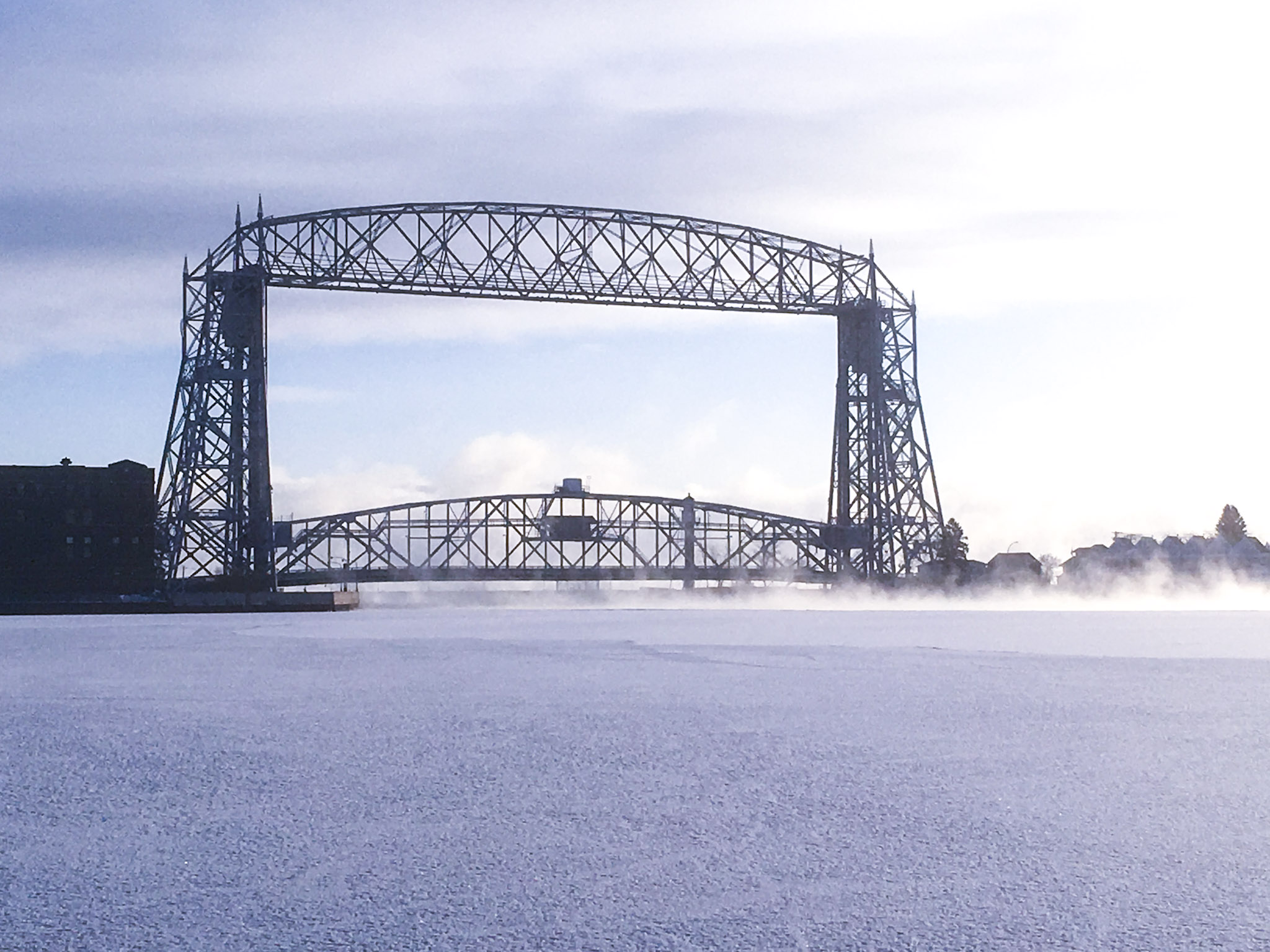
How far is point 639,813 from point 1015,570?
100699 millimetres

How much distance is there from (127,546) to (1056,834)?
58.2 m

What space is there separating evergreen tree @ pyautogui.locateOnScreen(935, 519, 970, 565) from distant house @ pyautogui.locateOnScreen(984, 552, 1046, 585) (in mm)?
2329

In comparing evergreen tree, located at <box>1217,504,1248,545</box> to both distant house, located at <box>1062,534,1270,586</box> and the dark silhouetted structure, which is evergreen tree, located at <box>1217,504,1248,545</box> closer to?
distant house, located at <box>1062,534,1270,586</box>

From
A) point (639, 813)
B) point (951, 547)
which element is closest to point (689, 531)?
point (951, 547)

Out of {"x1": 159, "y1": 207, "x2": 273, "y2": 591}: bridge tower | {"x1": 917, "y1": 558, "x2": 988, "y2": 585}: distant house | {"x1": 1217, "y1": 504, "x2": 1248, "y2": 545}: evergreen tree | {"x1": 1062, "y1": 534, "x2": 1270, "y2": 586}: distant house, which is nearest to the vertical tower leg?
{"x1": 159, "y1": 207, "x2": 273, "y2": 591}: bridge tower

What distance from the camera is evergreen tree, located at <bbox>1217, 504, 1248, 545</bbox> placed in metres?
127

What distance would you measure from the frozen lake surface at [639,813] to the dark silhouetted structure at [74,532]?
45.4m

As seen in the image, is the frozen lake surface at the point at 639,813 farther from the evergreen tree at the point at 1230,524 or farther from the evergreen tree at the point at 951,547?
the evergreen tree at the point at 1230,524

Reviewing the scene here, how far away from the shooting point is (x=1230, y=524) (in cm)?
12875

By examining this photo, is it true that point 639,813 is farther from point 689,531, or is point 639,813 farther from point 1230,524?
point 1230,524

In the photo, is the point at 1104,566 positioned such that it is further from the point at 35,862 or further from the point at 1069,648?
the point at 35,862

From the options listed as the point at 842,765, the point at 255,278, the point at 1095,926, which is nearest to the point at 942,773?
the point at 842,765

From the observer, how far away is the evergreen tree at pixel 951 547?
2295 inches

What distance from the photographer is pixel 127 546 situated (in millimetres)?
59781
